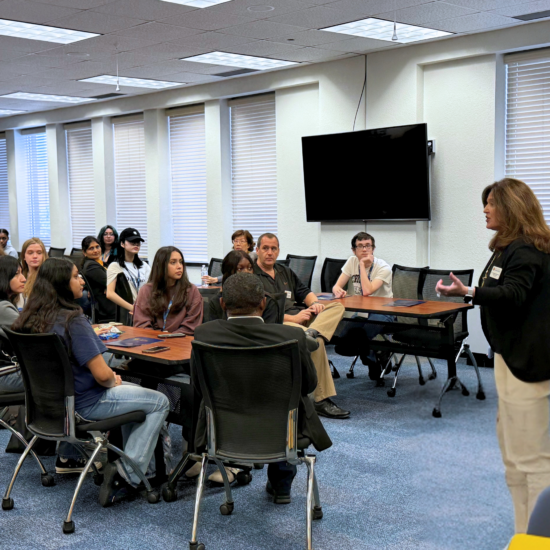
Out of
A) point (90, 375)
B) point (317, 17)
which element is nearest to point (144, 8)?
point (317, 17)

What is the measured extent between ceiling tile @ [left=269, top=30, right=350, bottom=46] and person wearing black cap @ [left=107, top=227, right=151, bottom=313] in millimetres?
2192

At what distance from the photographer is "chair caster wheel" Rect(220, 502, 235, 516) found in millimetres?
2846

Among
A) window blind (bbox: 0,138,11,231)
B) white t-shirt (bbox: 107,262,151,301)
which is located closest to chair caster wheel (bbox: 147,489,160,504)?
white t-shirt (bbox: 107,262,151,301)

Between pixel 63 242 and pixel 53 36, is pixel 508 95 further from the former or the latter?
pixel 63 242

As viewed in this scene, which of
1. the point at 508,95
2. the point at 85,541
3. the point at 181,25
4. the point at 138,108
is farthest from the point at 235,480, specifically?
the point at 138,108

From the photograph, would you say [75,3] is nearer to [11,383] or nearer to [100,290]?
[100,290]

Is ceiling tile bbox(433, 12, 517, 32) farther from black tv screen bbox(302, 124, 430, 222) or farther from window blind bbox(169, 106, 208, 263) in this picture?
window blind bbox(169, 106, 208, 263)

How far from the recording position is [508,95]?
18.7ft

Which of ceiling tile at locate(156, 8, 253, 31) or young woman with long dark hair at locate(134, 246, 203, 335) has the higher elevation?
ceiling tile at locate(156, 8, 253, 31)

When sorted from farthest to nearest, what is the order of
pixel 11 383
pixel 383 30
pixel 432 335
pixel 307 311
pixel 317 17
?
pixel 383 30
pixel 317 17
pixel 307 311
pixel 11 383
pixel 432 335

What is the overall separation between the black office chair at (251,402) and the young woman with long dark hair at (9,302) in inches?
58.5

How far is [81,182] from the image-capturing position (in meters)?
10.4

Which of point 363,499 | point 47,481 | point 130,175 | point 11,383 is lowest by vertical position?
point 47,481

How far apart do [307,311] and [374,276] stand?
1.32 meters
